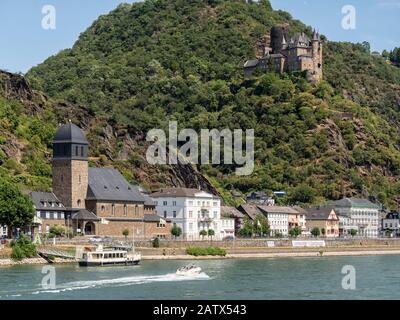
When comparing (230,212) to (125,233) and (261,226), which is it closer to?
(261,226)

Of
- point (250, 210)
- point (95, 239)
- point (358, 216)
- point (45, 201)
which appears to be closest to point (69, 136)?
point (45, 201)

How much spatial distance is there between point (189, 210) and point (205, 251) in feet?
72.9

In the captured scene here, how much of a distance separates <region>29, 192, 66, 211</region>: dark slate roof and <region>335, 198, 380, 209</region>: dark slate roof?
64039mm

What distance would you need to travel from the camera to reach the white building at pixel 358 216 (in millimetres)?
152500

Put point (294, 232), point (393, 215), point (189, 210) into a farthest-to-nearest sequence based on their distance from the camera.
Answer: point (393, 215)
point (294, 232)
point (189, 210)

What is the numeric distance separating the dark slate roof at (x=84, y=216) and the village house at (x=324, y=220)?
49375 mm

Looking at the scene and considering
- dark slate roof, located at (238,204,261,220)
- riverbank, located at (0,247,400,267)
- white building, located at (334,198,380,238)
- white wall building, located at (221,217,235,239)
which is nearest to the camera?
riverbank, located at (0,247,400,267)

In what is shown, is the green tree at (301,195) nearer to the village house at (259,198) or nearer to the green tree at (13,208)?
the village house at (259,198)

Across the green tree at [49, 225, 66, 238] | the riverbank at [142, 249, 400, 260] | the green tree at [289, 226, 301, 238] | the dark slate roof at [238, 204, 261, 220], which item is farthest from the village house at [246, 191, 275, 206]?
the green tree at [49, 225, 66, 238]

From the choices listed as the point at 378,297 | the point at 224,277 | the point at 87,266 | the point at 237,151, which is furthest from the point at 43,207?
the point at 237,151

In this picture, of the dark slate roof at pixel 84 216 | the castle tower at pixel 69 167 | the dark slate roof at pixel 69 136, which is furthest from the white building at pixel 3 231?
the dark slate roof at pixel 69 136

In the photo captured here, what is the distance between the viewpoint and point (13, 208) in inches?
3319

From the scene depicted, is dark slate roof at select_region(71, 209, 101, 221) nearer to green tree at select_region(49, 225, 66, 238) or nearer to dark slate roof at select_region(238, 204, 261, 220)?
green tree at select_region(49, 225, 66, 238)

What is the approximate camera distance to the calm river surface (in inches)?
2169
